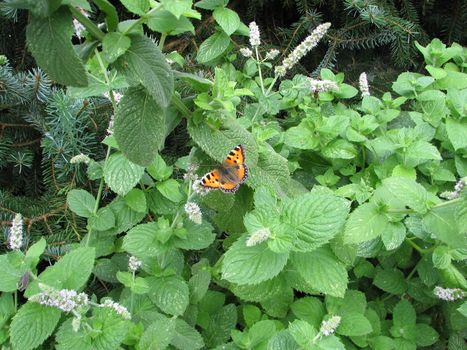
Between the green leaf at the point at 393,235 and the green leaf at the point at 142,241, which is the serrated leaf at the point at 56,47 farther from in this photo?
the green leaf at the point at 393,235

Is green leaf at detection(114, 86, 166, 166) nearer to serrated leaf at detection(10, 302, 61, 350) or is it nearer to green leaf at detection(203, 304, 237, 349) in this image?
serrated leaf at detection(10, 302, 61, 350)

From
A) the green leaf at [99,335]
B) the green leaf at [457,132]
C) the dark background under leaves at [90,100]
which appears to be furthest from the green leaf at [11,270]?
the green leaf at [457,132]

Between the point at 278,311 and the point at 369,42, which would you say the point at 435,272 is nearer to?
the point at 278,311

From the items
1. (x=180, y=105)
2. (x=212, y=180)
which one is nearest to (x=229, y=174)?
(x=212, y=180)

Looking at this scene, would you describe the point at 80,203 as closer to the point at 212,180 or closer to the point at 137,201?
the point at 137,201

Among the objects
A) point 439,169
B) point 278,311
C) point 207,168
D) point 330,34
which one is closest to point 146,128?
point 207,168

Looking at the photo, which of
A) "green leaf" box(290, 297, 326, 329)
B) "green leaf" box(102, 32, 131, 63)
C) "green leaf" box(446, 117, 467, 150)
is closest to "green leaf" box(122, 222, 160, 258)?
"green leaf" box(290, 297, 326, 329)

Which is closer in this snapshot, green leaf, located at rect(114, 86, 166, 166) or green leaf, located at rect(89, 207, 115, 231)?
green leaf, located at rect(114, 86, 166, 166)
